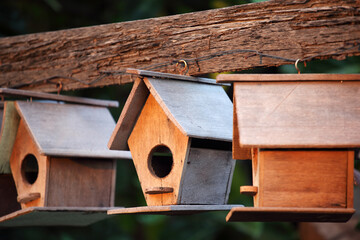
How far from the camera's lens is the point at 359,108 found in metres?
2.22

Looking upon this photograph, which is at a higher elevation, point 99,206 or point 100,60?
point 100,60

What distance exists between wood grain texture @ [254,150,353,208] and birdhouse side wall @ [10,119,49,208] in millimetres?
1240

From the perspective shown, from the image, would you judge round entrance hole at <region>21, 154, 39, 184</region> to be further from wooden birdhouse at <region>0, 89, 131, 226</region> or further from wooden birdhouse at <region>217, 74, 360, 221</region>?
wooden birdhouse at <region>217, 74, 360, 221</region>

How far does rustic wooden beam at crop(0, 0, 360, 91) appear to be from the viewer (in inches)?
98.7

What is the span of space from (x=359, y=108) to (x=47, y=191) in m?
1.54

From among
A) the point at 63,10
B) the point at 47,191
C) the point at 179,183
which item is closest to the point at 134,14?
the point at 63,10

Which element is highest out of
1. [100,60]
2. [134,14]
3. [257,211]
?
[134,14]

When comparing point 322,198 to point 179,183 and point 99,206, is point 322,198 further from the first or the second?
point 99,206

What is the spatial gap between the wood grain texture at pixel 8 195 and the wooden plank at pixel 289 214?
1.70 meters

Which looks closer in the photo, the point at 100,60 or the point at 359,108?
the point at 359,108

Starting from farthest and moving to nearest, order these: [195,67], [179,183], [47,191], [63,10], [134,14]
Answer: [63,10] < [134,14] < [47,191] < [195,67] < [179,183]

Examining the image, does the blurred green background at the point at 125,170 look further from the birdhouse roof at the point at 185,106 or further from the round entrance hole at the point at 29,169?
the birdhouse roof at the point at 185,106

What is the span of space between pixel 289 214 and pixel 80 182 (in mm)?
1285

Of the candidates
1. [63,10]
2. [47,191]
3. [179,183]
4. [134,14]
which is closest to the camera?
[179,183]
